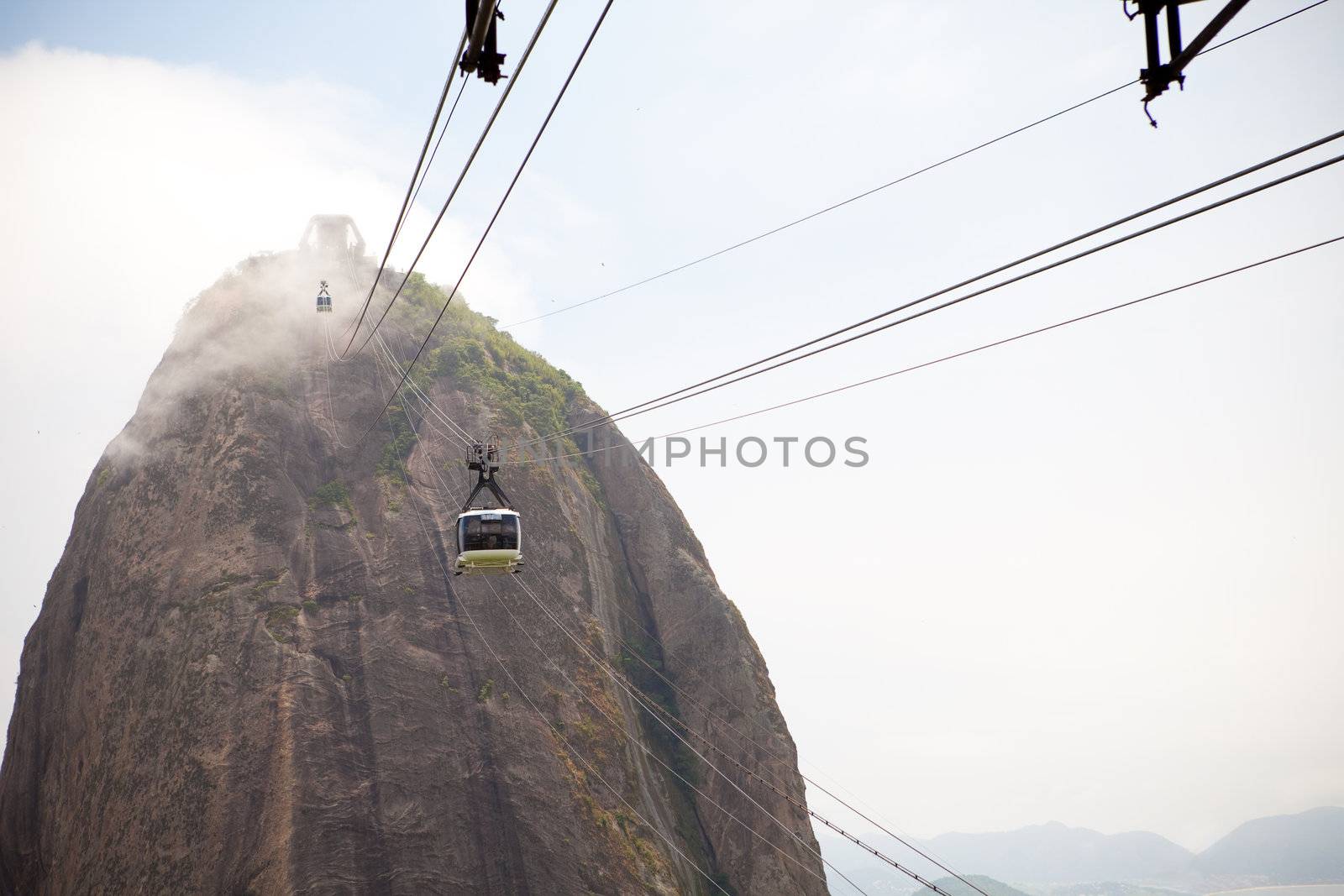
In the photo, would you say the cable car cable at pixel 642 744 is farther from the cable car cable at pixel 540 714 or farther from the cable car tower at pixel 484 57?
the cable car tower at pixel 484 57

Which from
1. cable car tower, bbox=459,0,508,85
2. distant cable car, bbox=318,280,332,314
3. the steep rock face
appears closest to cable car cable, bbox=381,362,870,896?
the steep rock face

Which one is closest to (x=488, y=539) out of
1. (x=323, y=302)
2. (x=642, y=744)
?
Result: (x=642, y=744)

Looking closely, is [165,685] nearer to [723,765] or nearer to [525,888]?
[525,888]

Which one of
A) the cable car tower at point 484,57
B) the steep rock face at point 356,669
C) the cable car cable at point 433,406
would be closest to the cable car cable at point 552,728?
the steep rock face at point 356,669

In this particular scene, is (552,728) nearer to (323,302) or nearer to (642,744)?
(642,744)

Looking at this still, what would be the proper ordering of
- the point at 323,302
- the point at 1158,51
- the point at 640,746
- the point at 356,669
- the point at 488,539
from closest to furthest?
the point at 1158,51, the point at 488,539, the point at 356,669, the point at 640,746, the point at 323,302

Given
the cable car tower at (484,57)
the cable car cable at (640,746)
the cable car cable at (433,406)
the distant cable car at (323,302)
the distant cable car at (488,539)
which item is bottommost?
the cable car cable at (640,746)

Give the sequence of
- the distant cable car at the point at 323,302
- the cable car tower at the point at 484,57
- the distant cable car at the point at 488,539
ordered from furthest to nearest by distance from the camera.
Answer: the distant cable car at the point at 323,302 < the distant cable car at the point at 488,539 < the cable car tower at the point at 484,57

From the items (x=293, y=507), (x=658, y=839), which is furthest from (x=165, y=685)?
(x=658, y=839)

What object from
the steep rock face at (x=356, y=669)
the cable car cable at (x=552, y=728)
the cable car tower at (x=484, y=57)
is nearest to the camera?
the cable car tower at (x=484, y=57)
